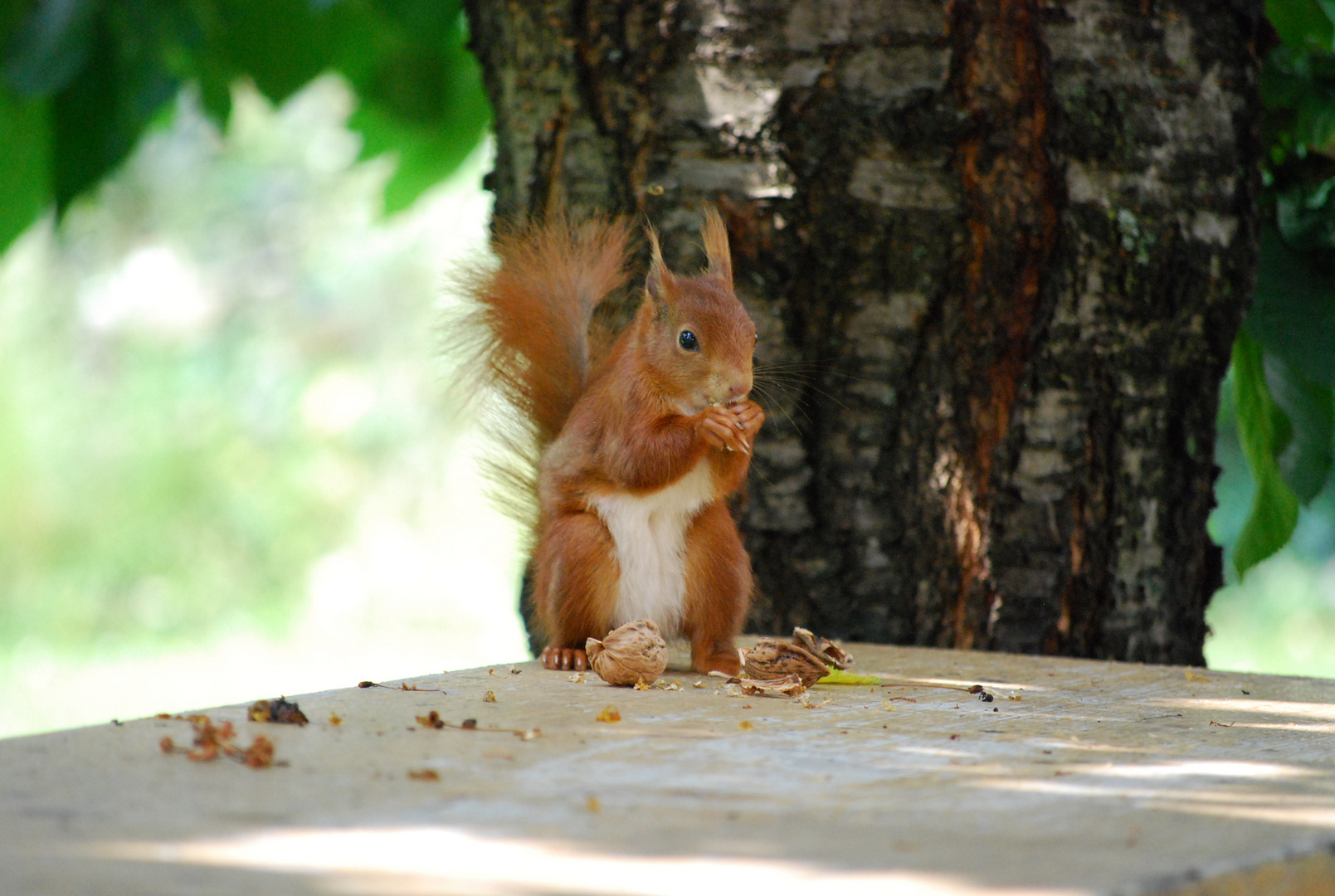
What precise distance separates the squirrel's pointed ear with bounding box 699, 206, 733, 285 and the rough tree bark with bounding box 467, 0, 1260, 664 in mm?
157

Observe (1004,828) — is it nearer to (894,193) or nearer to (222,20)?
(894,193)

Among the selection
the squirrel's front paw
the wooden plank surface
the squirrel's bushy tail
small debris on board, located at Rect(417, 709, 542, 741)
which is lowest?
the wooden plank surface

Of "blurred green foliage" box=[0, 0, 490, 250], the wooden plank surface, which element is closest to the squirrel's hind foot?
the wooden plank surface

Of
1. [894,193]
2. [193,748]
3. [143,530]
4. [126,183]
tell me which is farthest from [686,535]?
[126,183]

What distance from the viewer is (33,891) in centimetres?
58

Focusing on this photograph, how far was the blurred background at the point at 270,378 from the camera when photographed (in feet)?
5.99

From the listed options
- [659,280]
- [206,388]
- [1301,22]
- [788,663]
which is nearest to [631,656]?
[788,663]

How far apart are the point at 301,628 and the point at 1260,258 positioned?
470cm

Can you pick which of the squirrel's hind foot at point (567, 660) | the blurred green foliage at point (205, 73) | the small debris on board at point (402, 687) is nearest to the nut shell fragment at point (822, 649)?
the squirrel's hind foot at point (567, 660)

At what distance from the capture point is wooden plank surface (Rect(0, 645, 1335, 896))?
0.62 m

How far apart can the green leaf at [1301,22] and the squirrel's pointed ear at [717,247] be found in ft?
2.81

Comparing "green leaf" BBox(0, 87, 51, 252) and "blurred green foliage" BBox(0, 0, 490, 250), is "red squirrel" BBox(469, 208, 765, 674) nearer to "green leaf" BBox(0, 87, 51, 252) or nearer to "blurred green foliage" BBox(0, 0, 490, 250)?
"blurred green foliage" BBox(0, 0, 490, 250)

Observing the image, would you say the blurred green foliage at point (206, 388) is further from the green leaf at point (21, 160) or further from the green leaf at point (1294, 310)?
the green leaf at point (1294, 310)

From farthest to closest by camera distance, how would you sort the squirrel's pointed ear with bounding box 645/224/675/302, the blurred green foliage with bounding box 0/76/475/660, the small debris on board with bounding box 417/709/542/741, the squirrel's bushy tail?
the blurred green foliage with bounding box 0/76/475/660, the squirrel's bushy tail, the squirrel's pointed ear with bounding box 645/224/675/302, the small debris on board with bounding box 417/709/542/741
